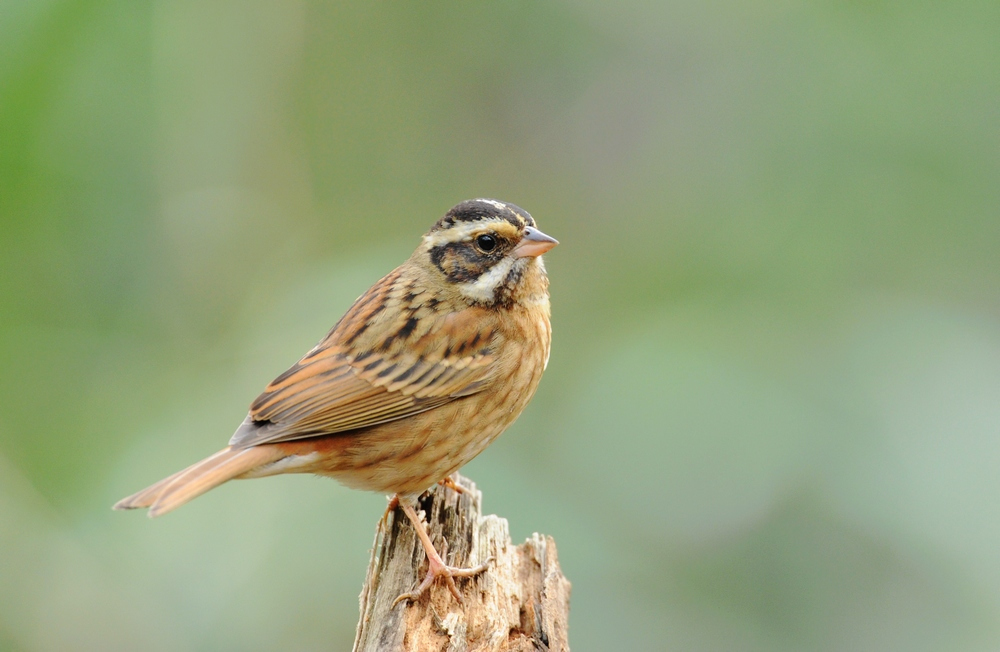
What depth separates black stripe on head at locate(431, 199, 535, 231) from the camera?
4.66m

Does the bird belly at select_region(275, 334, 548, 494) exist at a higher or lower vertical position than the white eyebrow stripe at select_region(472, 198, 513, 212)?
lower

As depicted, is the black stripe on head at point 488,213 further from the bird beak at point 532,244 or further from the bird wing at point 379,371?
the bird wing at point 379,371

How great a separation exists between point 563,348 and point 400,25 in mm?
2889

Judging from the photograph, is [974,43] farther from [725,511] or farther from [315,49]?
[315,49]

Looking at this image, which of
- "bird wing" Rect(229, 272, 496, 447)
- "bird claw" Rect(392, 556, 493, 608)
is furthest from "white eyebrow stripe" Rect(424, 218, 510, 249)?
"bird claw" Rect(392, 556, 493, 608)

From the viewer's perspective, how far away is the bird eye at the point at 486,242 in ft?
15.5

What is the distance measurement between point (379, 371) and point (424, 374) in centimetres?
20

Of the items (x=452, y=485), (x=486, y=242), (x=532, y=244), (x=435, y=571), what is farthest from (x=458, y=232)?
(x=435, y=571)

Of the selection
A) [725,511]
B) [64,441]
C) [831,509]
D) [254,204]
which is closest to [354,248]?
[254,204]

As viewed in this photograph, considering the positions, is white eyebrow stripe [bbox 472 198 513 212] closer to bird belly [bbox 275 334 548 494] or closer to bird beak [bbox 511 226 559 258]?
bird beak [bbox 511 226 559 258]

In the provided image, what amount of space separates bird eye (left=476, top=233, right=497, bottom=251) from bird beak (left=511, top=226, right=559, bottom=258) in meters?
0.10

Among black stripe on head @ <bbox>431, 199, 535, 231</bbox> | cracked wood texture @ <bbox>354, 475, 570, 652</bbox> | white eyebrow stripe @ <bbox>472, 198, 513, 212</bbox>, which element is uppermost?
white eyebrow stripe @ <bbox>472, 198, 513, 212</bbox>

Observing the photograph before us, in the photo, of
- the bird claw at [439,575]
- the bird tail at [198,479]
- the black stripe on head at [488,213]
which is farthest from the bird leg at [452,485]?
the black stripe on head at [488,213]

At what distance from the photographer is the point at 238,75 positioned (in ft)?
20.9
